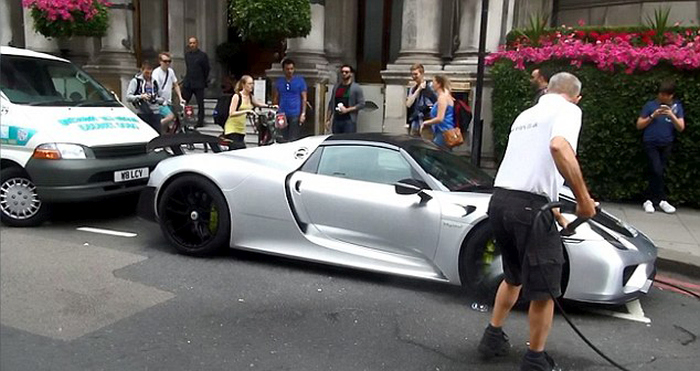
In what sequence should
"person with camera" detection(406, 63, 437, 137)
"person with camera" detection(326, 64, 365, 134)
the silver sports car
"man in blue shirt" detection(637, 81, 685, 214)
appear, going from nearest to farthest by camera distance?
the silver sports car → "man in blue shirt" detection(637, 81, 685, 214) → "person with camera" detection(406, 63, 437, 137) → "person with camera" detection(326, 64, 365, 134)

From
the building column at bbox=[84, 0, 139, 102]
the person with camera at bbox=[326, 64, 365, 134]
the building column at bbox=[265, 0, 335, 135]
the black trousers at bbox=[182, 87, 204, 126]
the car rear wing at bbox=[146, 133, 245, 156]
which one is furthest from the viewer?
the building column at bbox=[84, 0, 139, 102]

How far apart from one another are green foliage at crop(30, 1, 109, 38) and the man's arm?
1032 centimetres

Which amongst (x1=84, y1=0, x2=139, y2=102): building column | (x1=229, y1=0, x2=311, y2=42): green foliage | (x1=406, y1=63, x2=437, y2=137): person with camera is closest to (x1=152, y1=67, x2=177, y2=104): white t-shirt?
(x1=229, y1=0, x2=311, y2=42): green foliage

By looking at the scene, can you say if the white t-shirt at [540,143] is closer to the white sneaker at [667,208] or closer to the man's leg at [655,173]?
the man's leg at [655,173]

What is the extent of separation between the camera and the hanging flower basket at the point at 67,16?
35.8 feet

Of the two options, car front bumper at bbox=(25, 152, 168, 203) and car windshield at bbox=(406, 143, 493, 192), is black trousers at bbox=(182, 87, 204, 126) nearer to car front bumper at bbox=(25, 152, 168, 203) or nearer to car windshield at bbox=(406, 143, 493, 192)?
car front bumper at bbox=(25, 152, 168, 203)

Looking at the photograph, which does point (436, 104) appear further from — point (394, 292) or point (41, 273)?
point (41, 273)

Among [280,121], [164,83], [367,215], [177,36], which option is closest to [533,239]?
[367,215]

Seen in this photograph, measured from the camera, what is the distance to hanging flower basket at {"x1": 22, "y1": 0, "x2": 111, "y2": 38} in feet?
35.8

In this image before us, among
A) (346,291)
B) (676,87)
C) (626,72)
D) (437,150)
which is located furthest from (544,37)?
(346,291)

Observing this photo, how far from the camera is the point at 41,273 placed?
16.1 feet

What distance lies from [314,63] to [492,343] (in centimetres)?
940

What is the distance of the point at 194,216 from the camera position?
18.3ft

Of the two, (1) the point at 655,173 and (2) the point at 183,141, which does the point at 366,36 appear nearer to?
(1) the point at 655,173
